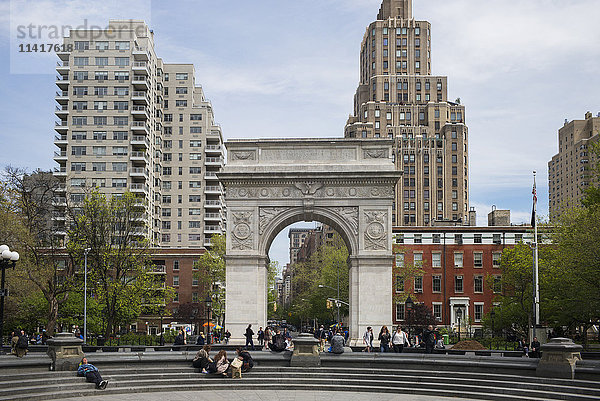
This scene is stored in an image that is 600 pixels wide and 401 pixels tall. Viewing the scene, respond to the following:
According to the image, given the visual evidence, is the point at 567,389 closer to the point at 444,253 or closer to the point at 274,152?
the point at 274,152

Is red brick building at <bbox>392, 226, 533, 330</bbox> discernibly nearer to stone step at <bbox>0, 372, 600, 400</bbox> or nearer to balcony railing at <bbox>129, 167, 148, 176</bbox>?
balcony railing at <bbox>129, 167, 148, 176</bbox>

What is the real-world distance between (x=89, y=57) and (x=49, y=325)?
48372 mm

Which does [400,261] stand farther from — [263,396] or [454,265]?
[263,396]

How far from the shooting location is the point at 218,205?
94.4m

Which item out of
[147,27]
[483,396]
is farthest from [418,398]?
[147,27]

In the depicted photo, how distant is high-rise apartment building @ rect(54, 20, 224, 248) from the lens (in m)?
87.6

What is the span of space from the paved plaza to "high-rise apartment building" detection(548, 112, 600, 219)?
13577 centimetres

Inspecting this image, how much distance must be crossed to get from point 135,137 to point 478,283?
1890 inches

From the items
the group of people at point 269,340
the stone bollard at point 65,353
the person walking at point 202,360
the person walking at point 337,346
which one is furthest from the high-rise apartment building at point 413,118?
the stone bollard at point 65,353

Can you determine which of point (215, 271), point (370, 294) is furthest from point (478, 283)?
point (370, 294)

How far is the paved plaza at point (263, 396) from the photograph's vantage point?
76.0 ft

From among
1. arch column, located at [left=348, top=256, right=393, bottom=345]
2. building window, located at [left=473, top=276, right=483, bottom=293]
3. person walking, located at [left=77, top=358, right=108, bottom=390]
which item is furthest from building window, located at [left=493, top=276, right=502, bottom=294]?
person walking, located at [left=77, top=358, right=108, bottom=390]

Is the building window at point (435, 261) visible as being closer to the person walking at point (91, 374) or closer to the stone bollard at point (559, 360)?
the stone bollard at point (559, 360)

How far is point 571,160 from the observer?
163m
